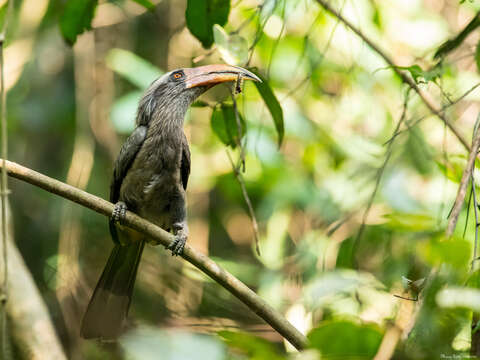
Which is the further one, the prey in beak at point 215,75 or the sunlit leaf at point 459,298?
the prey in beak at point 215,75

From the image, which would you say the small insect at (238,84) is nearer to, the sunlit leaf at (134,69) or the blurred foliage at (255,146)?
the blurred foliage at (255,146)

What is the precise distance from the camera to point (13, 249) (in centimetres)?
362

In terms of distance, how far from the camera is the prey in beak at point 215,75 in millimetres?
3006

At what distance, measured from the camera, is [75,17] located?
3.12 m

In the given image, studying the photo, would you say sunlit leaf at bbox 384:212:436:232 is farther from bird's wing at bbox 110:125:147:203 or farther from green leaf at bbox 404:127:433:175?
bird's wing at bbox 110:125:147:203

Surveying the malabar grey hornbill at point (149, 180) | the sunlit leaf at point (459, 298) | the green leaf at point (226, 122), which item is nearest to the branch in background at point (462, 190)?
the sunlit leaf at point (459, 298)

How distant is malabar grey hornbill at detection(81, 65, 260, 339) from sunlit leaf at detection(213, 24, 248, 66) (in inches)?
23.8

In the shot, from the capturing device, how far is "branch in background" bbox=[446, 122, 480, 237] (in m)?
1.81

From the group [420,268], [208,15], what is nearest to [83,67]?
[208,15]

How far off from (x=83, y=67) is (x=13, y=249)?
264 cm

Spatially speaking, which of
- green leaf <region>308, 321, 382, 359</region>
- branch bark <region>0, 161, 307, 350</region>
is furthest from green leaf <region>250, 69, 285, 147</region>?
→ green leaf <region>308, 321, 382, 359</region>

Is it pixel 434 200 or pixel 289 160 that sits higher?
pixel 289 160

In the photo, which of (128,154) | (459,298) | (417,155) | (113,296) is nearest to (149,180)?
(128,154)

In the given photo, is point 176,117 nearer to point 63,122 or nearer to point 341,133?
point 341,133
